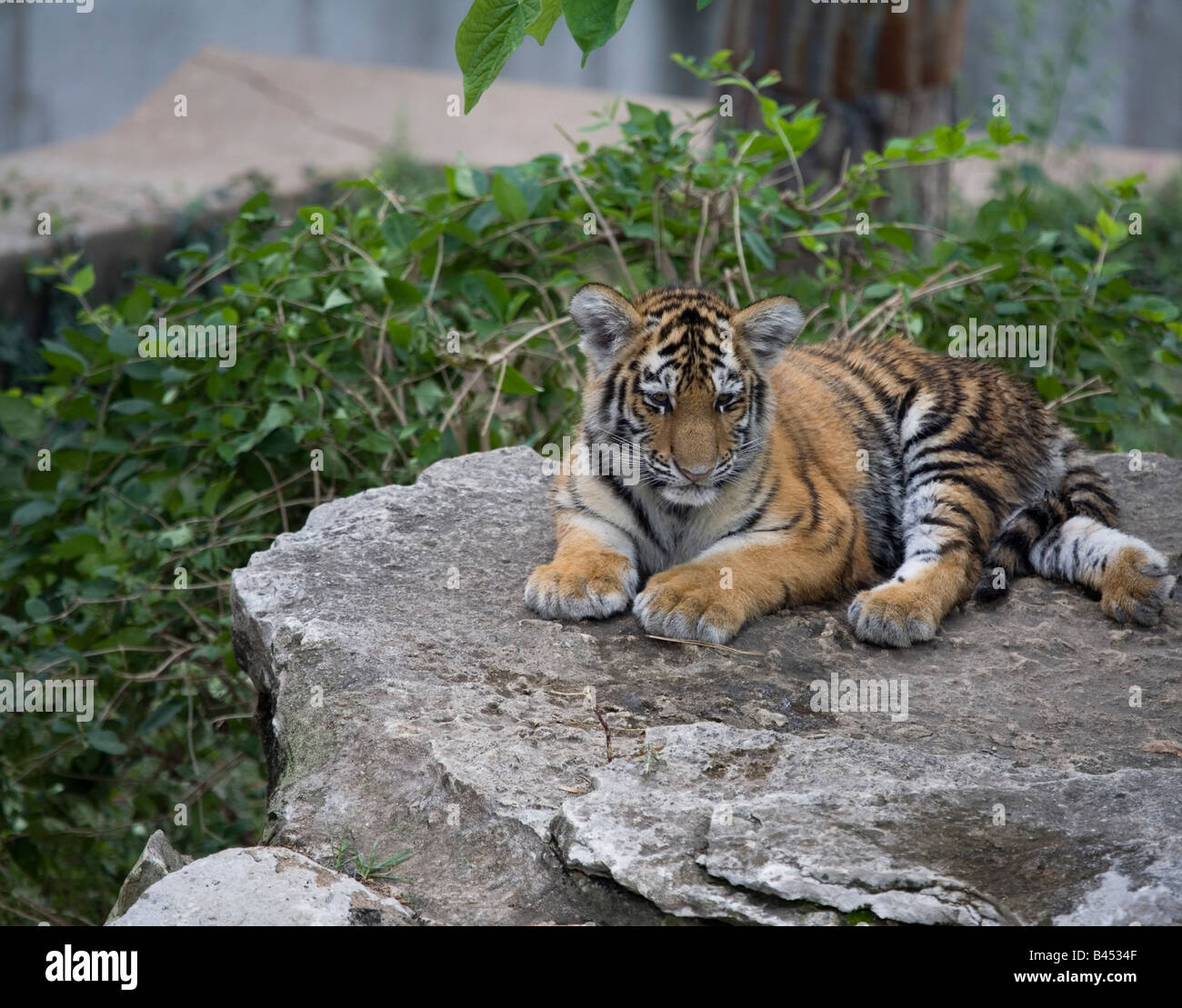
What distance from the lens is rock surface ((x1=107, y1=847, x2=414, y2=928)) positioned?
7.84 feet

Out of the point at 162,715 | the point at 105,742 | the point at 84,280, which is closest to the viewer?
the point at 105,742

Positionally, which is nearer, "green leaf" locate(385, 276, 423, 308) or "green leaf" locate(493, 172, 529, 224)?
"green leaf" locate(385, 276, 423, 308)

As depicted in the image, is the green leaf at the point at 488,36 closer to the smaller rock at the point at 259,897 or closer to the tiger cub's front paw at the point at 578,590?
the smaller rock at the point at 259,897

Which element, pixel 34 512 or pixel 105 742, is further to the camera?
pixel 34 512

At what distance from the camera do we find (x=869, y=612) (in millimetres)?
3711

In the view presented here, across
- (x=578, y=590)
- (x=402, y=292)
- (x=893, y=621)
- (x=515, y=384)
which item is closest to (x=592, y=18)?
(x=578, y=590)

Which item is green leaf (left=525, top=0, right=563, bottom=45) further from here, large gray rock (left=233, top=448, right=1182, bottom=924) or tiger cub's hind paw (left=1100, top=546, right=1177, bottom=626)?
tiger cub's hind paw (left=1100, top=546, right=1177, bottom=626)

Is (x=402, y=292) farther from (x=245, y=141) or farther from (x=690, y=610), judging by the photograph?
(x=245, y=141)

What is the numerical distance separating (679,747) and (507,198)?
288 cm

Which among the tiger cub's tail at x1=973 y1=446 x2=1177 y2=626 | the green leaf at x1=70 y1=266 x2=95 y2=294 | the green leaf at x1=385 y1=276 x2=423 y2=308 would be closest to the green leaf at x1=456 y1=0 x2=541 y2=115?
the tiger cub's tail at x1=973 y1=446 x2=1177 y2=626

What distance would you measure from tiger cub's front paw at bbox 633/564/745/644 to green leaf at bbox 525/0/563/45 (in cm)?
163

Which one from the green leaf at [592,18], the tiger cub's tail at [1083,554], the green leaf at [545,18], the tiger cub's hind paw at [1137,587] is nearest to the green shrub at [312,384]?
the tiger cub's tail at [1083,554]

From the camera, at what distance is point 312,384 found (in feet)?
17.2
